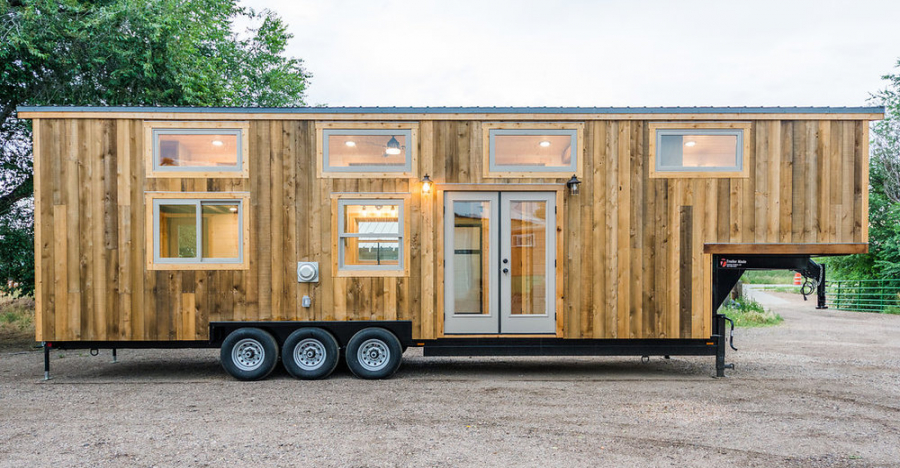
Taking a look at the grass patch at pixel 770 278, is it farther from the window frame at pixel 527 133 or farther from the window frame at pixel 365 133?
the window frame at pixel 365 133

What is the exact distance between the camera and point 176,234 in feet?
20.0

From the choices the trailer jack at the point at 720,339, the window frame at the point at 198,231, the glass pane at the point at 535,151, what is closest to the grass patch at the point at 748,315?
the trailer jack at the point at 720,339

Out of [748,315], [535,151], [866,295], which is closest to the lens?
[535,151]

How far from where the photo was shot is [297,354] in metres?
6.12

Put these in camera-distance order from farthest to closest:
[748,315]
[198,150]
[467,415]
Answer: [748,315]
[198,150]
[467,415]

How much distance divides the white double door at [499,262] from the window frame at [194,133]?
247 centimetres

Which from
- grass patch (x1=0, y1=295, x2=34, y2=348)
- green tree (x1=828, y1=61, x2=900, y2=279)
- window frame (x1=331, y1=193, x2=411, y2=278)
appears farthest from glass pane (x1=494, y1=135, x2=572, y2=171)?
green tree (x1=828, y1=61, x2=900, y2=279)

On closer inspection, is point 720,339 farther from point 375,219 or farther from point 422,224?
point 375,219

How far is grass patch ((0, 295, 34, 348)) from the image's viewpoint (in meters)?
9.42

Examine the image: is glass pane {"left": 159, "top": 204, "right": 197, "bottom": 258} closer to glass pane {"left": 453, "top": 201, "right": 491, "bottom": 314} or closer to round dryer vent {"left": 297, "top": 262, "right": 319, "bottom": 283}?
round dryer vent {"left": 297, "top": 262, "right": 319, "bottom": 283}

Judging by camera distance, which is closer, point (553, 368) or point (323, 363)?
point (323, 363)

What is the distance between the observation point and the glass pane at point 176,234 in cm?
608

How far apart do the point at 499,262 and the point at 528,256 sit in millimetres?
360

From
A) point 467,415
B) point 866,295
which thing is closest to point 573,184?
point 467,415
